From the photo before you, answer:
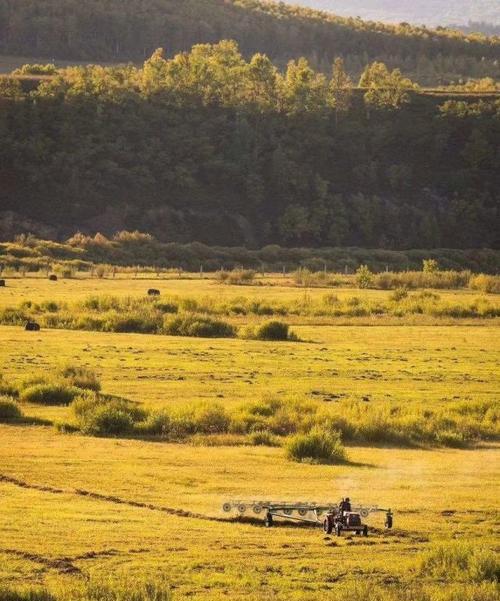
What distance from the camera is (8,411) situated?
1294 inches

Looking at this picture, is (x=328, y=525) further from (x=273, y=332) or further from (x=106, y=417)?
(x=273, y=332)

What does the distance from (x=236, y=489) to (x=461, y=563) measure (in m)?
5.86

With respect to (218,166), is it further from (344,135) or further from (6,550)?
(6,550)

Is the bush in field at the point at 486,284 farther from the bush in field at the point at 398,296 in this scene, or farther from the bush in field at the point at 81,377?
the bush in field at the point at 81,377

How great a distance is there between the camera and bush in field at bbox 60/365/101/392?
3753 centimetres

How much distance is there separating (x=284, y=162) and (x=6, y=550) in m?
118

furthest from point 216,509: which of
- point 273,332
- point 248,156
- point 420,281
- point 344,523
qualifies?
point 248,156

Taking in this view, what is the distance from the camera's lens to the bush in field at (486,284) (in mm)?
83188

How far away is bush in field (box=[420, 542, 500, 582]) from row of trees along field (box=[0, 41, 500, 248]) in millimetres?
102647

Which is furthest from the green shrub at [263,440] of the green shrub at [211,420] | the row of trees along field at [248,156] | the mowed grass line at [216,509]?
the row of trees along field at [248,156]

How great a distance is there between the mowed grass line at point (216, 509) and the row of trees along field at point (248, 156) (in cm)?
9392

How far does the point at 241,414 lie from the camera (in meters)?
33.1

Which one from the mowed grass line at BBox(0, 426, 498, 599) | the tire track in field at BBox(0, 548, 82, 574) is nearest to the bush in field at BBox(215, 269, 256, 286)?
the mowed grass line at BBox(0, 426, 498, 599)

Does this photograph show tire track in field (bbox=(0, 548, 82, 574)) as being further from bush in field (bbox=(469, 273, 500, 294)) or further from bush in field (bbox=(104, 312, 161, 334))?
bush in field (bbox=(469, 273, 500, 294))
